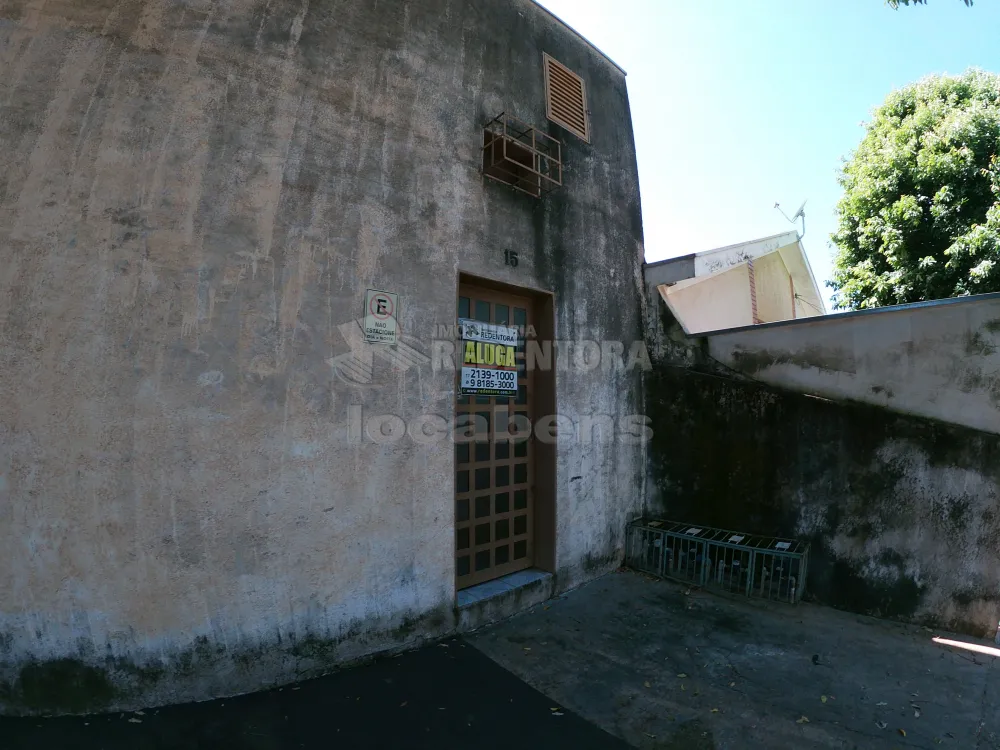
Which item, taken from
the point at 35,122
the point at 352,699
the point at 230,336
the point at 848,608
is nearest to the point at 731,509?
the point at 848,608

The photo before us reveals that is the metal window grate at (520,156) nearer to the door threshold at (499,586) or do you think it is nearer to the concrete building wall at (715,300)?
the door threshold at (499,586)

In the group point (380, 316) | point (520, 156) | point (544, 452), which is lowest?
point (544, 452)

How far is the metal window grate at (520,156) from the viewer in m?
4.60

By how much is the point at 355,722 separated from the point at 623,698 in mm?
1779

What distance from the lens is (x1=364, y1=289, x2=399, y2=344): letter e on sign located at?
12.3 ft

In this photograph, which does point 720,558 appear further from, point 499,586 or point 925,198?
point 925,198

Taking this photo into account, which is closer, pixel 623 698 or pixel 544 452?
pixel 623 698

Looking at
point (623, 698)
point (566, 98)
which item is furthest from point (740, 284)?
point (623, 698)

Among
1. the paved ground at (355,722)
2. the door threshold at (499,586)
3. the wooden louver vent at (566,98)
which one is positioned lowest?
the paved ground at (355,722)

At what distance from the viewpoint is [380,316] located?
3816 millimetres

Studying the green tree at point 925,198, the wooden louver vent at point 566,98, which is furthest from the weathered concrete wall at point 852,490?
the green tree at point 925,198

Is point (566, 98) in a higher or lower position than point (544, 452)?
higher

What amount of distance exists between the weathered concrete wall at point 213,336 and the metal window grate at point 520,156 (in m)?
0.53

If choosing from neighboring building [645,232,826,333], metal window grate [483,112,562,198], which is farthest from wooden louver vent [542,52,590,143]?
neighboring building [645,232,826,333]
